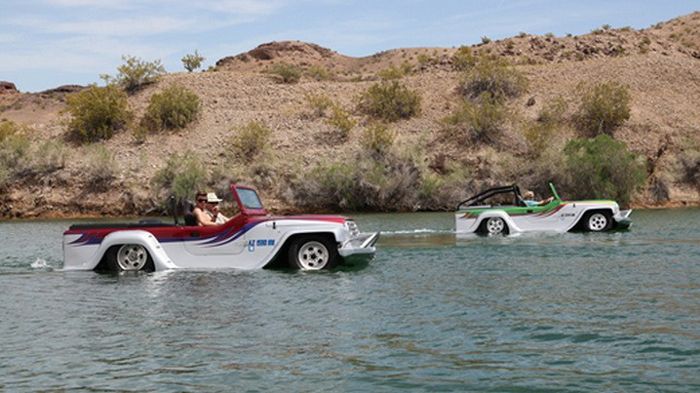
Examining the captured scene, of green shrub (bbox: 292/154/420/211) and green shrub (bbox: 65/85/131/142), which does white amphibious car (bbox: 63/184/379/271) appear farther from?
green shrub (bbox: 65/85/131/142)

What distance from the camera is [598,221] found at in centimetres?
2625

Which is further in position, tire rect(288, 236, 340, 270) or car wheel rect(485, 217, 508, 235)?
car wheel rect(485, 217, 508, 235)

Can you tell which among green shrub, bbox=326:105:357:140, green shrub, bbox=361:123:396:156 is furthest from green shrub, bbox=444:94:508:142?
green shrub, bbox=326:105:357:140

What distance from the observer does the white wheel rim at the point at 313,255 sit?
1677 centimetres

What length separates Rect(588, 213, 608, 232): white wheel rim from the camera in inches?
1030

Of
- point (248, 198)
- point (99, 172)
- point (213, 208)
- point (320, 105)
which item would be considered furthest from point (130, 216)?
point (248, 198)

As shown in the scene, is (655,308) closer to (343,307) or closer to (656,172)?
(343,307)

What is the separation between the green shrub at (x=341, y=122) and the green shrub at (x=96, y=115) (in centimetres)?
1474

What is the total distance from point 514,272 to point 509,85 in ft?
164

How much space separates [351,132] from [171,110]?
12.7 meters

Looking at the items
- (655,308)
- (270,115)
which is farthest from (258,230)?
(270,115)

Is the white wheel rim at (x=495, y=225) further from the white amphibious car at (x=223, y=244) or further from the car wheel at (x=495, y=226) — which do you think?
the white amphibious car at (x=223, y=244)

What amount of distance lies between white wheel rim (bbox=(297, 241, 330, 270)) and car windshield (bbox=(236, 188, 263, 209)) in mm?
1512

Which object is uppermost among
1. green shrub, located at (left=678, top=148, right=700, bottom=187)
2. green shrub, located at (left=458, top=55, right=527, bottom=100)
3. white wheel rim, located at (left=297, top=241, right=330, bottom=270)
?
green shrub, located at (left=458, top=55, right=527, bottom=100)
